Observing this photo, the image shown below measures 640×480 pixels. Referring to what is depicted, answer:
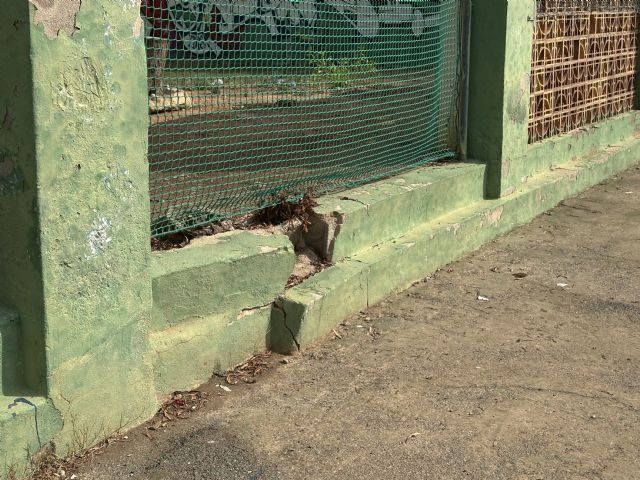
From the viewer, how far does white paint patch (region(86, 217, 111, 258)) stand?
3.19 metres

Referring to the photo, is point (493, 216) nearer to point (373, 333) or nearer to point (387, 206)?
point (387, 206)

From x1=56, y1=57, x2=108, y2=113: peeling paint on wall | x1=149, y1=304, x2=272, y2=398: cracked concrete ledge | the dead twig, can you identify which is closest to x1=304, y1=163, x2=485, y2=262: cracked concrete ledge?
x1=149, y1=304, x2=272, y2=398: cracked concrete ledge

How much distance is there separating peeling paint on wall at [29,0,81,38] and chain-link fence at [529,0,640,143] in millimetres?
4844

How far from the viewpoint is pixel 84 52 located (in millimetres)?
3068

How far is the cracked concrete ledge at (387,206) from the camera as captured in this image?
15.6 ft

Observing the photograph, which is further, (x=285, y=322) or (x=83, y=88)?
(x=285, y=322)

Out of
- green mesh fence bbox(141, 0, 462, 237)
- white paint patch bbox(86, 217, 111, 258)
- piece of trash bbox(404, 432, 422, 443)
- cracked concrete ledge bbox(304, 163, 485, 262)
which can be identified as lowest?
piece of trash bbox(404, 432, 422, 443)

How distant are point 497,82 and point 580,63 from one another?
6.66ft

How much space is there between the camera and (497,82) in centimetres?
637

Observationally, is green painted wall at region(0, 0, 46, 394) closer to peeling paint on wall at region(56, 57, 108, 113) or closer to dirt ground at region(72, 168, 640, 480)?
peeling paint on wall at region(56, 57, 108, 113)

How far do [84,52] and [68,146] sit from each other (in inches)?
13.1

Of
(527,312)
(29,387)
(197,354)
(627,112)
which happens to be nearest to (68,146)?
(29,387)

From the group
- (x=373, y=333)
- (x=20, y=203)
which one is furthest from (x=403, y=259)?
(x=20, y=203)

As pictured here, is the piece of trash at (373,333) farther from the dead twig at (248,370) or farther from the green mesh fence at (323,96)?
the green mesh fence at (323,96)
